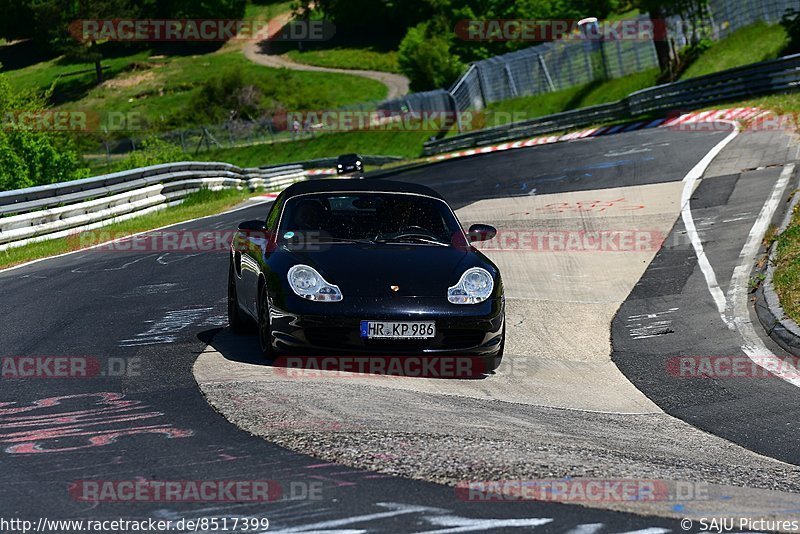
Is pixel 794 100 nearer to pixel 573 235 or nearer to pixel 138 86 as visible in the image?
pixel 573 235

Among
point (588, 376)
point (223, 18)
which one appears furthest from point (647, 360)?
point (223, 18)

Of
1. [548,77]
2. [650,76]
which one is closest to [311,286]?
[650,76]

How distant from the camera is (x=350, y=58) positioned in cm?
10844

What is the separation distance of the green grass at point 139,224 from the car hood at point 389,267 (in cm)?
943

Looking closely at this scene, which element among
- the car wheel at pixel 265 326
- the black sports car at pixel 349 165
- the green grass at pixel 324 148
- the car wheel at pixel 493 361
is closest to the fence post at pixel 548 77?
the green grass at pixel 324 148

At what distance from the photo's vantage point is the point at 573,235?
1688 cm

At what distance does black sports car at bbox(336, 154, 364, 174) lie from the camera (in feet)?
127

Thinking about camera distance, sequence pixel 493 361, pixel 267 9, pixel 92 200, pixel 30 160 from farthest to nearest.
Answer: pixel 267 9 → pixel 30 160 → pixel 92 200 → pixel 493 361

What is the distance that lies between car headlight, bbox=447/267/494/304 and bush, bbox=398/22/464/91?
70827 millimetres

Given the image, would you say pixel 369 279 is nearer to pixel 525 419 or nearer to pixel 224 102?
pixel 525 419

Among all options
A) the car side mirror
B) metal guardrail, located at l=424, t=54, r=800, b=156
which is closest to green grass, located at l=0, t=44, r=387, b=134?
metal guardrail, located at l=424, t=54, r=800, b=156

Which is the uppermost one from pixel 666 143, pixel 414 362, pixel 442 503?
pixel 442 503

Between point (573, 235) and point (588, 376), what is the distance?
7.87 metres

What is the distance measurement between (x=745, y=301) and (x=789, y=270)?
0.56m
